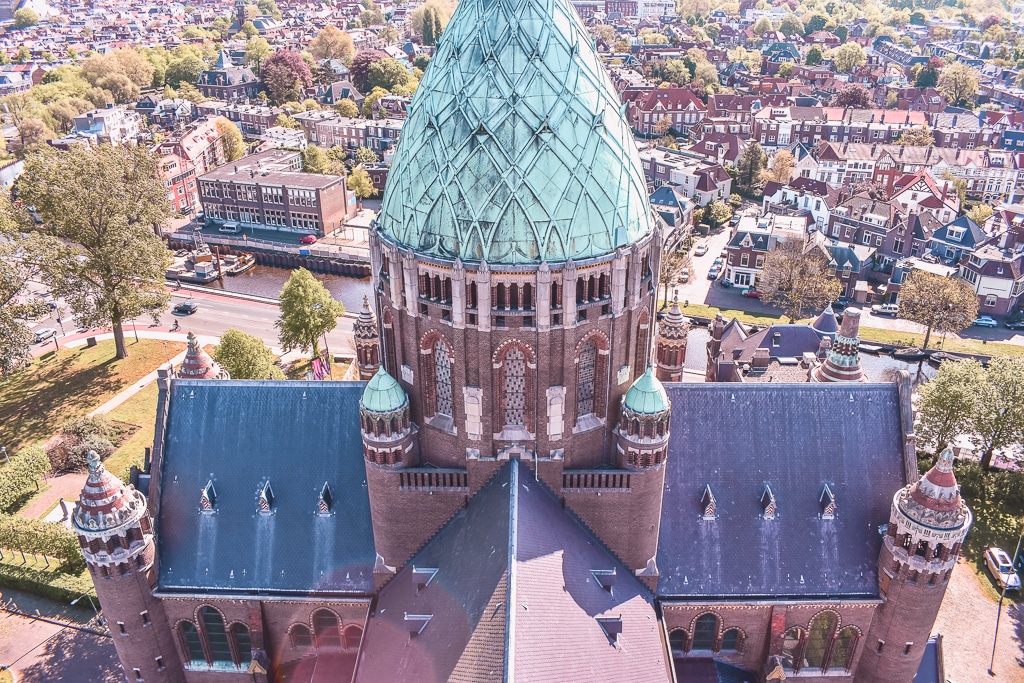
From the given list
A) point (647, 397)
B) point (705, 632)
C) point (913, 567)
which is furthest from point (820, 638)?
point (647, 397)

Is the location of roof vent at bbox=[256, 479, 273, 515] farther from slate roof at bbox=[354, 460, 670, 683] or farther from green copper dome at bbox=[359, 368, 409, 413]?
green copper dome at bbox=[359, 368, 409, 413]

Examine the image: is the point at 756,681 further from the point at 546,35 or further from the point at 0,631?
the point at 0,631

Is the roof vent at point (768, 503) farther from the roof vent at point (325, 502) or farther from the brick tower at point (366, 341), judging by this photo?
the brick tower at point (366, 341)

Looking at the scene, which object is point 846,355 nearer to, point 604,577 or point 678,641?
point 678,641

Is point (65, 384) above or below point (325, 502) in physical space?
below

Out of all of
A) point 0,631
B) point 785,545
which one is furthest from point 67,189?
point 785,545

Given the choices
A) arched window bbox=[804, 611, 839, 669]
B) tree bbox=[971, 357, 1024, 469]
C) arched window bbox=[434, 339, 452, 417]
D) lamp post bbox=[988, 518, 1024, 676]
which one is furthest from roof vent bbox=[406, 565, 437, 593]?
tree bbox=[971, 357, 1024, 469]

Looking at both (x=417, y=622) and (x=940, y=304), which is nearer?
(x=417, y=622)
